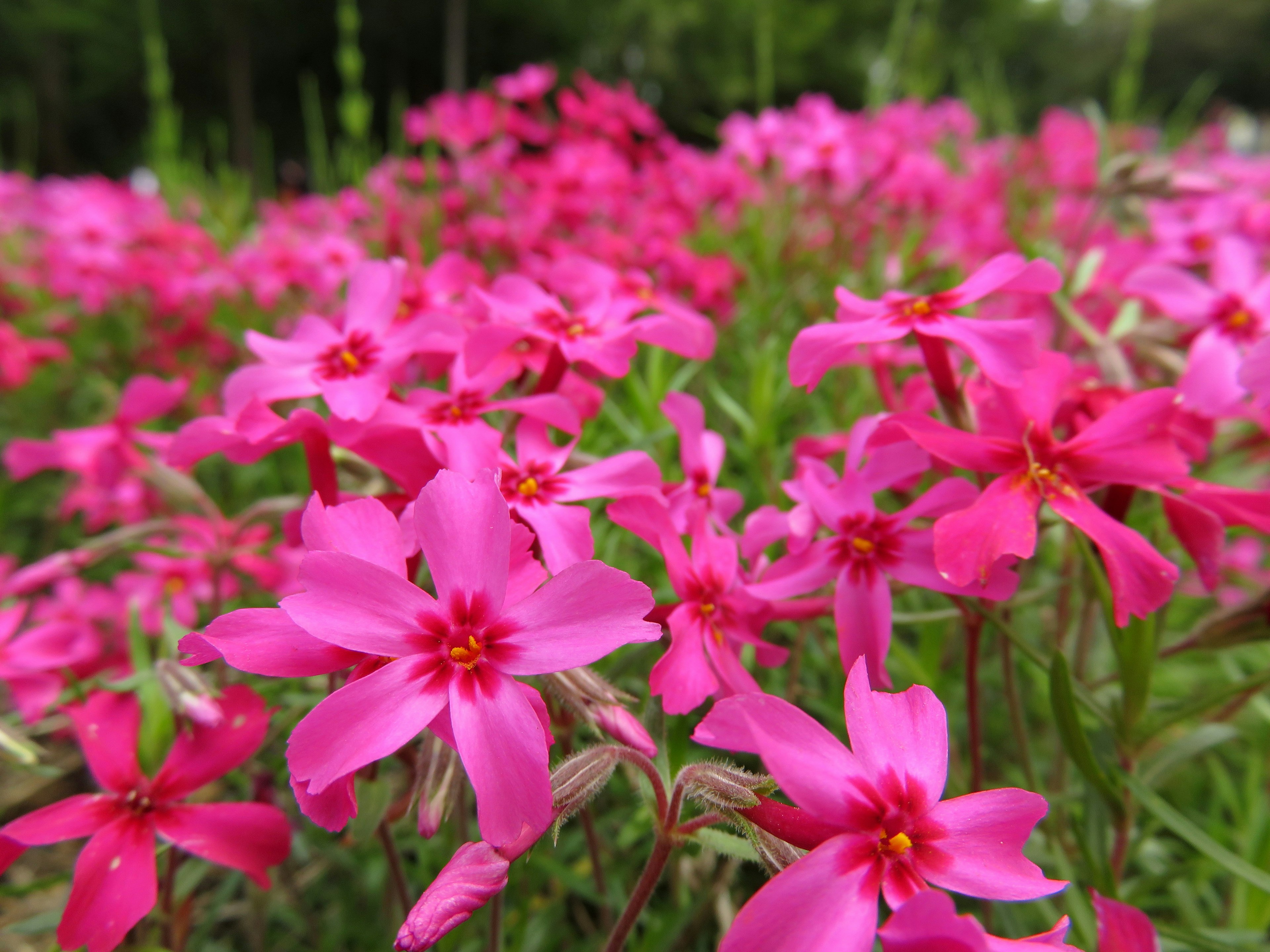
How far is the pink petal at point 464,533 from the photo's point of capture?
1.84 ft

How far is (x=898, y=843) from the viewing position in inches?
20.1

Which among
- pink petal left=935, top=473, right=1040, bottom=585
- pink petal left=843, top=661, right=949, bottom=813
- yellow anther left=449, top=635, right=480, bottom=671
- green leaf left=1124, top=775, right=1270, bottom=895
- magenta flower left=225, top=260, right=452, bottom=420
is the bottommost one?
green leaf left=1124, top=775, right=1270, bottom=895

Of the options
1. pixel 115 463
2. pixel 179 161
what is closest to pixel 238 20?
pixel 179 161

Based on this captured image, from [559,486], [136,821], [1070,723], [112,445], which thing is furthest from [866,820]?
[112,445]

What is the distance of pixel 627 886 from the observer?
3.89 ft

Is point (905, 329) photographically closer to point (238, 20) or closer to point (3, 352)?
point (3, 352)

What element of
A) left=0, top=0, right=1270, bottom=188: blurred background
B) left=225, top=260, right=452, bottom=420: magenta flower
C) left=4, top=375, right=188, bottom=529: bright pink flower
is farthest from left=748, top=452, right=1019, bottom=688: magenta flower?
left=0, top=0, right=1270, bottom=188: blurred background

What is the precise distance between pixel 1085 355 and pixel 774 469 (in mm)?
757

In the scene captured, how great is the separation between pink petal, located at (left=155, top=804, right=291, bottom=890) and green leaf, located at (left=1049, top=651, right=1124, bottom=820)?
0.78 metres

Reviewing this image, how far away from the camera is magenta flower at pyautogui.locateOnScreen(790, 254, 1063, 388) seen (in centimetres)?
69

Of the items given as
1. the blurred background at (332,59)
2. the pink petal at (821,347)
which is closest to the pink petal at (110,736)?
the pink petal at (821,347)

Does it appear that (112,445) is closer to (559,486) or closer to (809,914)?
(559,486)

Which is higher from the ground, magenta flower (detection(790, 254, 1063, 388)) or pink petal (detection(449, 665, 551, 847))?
magenta flower (detection(790, 254, 1063, 388))

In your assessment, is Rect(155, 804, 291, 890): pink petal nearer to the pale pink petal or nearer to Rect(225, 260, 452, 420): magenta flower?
Rect(225, 260, 452, 420): magenta flower
